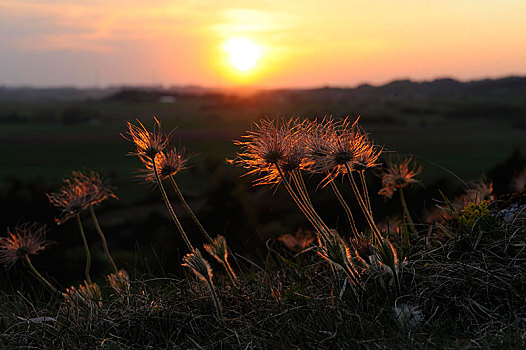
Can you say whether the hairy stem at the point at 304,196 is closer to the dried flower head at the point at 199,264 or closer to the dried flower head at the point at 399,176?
the dried flower head at the point at 199,264

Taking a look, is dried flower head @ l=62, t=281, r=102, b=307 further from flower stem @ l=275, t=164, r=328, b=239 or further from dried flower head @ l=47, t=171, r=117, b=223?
flower stem @ l=275, t=164, r=328, b=239

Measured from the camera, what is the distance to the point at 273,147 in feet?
10.6

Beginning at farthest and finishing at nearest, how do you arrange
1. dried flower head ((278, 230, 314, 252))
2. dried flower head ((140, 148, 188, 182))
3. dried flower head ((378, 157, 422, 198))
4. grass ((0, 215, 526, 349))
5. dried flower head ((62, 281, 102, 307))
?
dried flower head ((278, 230, 314, 252)), dried flower head ((378, 157, 422, 198)), dried flower head ((62, 281, 102, 307)), dried flower head ((140, 148, 188, 182)), grass ((0, 215, 526, 349))

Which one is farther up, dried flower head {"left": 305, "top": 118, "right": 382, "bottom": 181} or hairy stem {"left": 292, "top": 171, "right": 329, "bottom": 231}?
dried flower head {"left": 305, "top": 118, "right": 382, "bottom": 181}

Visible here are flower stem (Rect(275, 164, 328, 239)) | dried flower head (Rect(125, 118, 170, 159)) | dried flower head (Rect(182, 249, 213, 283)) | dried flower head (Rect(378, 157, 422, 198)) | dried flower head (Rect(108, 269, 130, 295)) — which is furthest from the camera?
dried flower head (Rect(378, 157, 422, 198))

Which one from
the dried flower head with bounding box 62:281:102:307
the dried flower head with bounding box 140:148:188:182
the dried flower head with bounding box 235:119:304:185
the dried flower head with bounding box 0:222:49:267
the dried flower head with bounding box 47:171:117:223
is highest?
the dried flower head with bounding box 235:119:304:185

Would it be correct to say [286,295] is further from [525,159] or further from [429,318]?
[525,159]

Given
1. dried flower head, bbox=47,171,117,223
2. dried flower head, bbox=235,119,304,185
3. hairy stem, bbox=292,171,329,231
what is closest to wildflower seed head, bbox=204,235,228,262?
dried flower head, bbox=235,119,304,185

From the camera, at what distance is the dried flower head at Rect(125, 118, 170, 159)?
3428 mm

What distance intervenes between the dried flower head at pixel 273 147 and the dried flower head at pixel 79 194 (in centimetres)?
153

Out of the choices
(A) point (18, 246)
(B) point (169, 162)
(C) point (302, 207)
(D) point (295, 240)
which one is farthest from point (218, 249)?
(D) point (295, 240)

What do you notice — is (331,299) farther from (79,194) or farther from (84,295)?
(79,194)

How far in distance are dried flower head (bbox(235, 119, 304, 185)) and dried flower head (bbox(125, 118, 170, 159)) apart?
52 centimetres

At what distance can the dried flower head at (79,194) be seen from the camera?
172 inches
